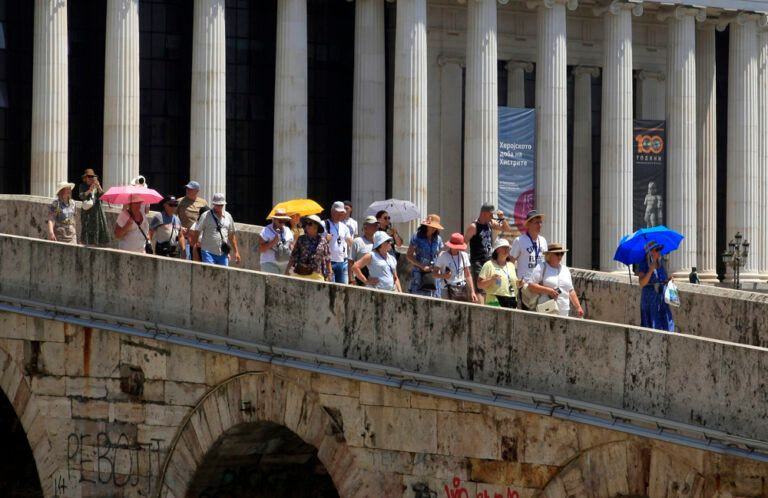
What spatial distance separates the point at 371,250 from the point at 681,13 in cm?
3495

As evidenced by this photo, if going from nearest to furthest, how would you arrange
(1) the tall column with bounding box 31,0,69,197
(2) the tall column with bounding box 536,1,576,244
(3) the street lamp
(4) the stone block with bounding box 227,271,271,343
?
(4) the stone block with bounding box 227,271,271,343, (1) the tall column with bounding box 31,0,69,197, (2) the tall column with bounding box 536,1,576,244, (3) the street lamp

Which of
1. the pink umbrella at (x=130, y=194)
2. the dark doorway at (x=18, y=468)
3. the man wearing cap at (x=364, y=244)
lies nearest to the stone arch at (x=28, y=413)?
the pink umbrella at (x=130, y=194)

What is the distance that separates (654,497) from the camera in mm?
20953

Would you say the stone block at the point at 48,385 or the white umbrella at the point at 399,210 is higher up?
the white umbrella at the point at 399,210

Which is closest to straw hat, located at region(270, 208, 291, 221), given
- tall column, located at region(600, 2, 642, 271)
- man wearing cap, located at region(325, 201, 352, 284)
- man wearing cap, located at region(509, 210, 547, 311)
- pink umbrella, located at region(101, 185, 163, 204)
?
man wearing cap, located at region(325, 201, 352, 284)

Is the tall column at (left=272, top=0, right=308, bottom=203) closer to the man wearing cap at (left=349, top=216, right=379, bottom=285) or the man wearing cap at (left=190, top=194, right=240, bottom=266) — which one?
the man wearing cap at (left=349, top=216, right=379, bottom=285)

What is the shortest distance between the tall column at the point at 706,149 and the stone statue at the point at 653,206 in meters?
3.66

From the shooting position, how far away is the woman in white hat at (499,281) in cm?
2714

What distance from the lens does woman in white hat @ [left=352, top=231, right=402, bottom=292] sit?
93.5ft

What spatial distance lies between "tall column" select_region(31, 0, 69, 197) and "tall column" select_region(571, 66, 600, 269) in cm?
1970

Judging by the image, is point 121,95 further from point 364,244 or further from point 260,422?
point 260,422

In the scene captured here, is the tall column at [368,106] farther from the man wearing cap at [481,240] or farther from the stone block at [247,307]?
the stone block at [247,307]

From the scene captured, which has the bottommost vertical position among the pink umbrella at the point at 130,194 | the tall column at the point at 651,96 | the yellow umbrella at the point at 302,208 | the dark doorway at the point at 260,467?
the dark doorway at the point at 260,467

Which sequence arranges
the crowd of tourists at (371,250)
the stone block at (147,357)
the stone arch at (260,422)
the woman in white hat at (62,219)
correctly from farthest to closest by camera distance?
the woman in white hat at (62,219)
the crowd of tourists at (371,250)
the stone block at (147,357)
the stone arch at (260,422)
